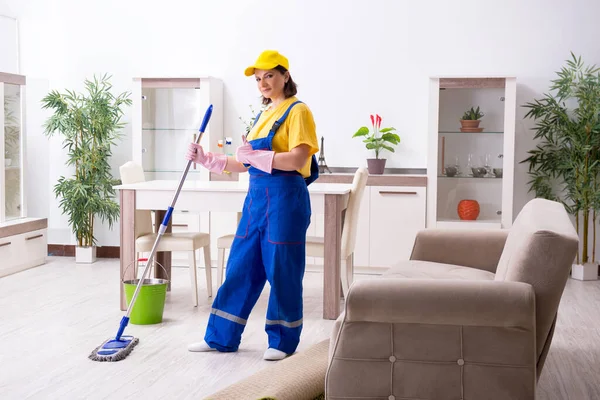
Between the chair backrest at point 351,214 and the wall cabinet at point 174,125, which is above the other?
the wall cabinet at point 174,125

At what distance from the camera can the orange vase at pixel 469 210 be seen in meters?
6.04

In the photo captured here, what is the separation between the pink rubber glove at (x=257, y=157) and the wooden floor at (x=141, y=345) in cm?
92

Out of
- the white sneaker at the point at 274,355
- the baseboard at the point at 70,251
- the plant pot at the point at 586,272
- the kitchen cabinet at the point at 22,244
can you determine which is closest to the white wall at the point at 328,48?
the baseboard at the point at 70,251

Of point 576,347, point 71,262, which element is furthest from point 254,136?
point 71,262

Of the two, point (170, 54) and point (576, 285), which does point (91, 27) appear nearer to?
point (170, 54)

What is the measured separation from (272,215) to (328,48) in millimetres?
3248

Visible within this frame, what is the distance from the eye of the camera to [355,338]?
248cm

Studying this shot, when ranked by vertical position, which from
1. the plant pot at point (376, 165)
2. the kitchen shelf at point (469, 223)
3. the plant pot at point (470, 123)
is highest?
the plant pot at point (470, 123)

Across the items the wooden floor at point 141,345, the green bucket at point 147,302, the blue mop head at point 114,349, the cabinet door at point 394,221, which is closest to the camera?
the wooden floor at point 141,345

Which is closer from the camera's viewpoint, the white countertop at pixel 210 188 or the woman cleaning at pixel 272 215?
the woman cleaning at pixel 272 215

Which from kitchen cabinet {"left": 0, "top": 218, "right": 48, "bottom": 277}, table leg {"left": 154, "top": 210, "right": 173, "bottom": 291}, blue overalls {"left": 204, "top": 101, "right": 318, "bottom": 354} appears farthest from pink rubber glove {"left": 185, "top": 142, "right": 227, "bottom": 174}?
kitchen cabinet {"left": 0, "top": 218, "right": 48, "bottom": 277}

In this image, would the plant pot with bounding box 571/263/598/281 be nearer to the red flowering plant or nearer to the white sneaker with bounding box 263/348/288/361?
the red flowering plant

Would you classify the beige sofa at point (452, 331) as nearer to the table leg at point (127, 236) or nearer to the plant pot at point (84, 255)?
the table leg at point (127, 236)

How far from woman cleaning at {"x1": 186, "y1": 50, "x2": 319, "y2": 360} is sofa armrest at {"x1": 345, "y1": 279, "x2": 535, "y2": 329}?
1120mm
